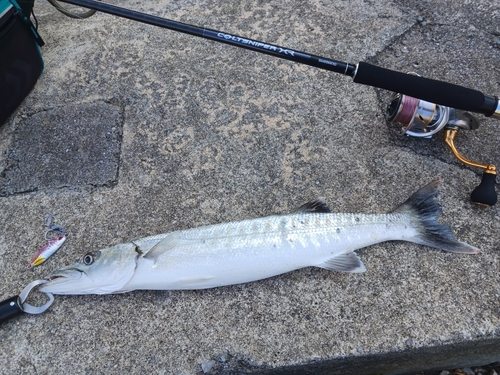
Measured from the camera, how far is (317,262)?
2285mm

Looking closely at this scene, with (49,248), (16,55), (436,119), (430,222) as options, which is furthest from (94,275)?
(436,119)

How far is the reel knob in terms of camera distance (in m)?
2.39

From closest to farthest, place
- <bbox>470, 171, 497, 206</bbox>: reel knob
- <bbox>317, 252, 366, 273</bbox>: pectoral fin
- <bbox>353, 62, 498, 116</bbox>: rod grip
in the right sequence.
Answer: <bbox>353, 62, 498, 116</bbox>: rod grip
<bbox>317, 252, 366, 273</bbox>: pectoral fin
<bbox>470, 171, 497, 206</bbox>: reel knob

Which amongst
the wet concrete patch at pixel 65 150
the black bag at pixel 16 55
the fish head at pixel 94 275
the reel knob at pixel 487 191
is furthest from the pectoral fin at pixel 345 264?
the black bag at pixel 16 55

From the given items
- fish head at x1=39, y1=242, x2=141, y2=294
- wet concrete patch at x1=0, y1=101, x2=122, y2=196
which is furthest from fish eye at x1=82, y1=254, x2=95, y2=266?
wet concrete patch at x1=0, y1=101, x2=122, y2=196

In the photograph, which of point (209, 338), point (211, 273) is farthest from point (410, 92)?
point (209, 338)

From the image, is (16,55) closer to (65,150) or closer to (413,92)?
(65,150)

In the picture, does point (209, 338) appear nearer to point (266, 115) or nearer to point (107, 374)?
point (107, 374)

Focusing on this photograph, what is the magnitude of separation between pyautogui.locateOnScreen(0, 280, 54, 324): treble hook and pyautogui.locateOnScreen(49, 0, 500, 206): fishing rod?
5.79ft

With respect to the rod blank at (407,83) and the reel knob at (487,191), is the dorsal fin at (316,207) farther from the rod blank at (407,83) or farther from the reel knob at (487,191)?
the reel knob at (487,191)

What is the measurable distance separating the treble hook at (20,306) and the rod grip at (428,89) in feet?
7.43

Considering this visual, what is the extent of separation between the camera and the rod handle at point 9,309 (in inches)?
86.7

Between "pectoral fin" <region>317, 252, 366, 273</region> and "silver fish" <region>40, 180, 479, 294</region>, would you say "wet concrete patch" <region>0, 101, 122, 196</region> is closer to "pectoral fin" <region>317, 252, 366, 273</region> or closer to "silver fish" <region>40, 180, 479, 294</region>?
"silver fish" <region>40, 180, 479, 294</region>

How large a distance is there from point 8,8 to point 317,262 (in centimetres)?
289
